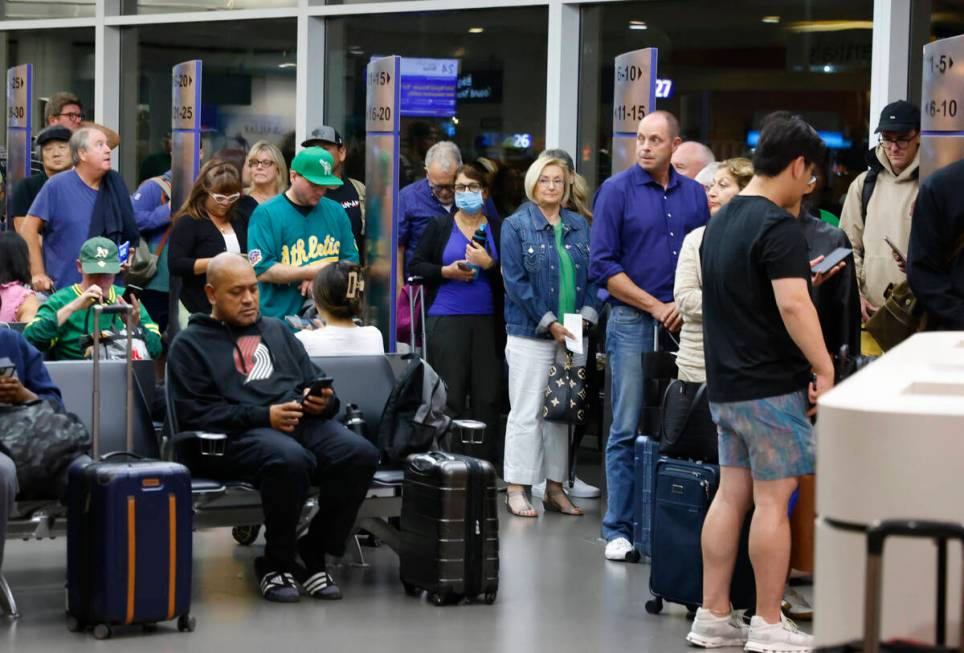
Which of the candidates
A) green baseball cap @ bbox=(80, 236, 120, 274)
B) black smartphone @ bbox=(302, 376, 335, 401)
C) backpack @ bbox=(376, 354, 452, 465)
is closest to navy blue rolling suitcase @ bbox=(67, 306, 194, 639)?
black smartphone @ bbox=(302, 376, 335, 401)

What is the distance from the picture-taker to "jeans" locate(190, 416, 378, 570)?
20.5 ft

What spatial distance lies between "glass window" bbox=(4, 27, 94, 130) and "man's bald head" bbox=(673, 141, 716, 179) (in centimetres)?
746

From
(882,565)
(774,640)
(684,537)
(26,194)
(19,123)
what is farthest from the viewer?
(19,123)

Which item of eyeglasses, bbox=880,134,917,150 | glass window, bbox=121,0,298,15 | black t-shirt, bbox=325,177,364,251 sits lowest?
black t-shirt, bbox=325,177,364,251

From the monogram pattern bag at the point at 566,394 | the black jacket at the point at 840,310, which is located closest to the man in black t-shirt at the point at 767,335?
the black jacket at the point at 840,310

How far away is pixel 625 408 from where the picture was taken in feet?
23.8

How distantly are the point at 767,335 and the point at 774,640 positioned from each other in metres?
1.05

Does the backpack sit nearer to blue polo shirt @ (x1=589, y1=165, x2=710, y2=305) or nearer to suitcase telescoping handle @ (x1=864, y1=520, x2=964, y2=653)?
blue polo shirt @ (x1=589, y1=165, x2=710, y2=305)

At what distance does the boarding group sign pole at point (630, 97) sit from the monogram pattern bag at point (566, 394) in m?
1.14

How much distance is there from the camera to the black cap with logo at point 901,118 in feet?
24.7

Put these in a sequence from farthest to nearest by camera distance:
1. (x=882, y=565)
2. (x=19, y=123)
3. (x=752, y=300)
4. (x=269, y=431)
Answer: (x=19, y=123) → (x=269, y=431) → (x=752, y=300) → (x=882, y=565)

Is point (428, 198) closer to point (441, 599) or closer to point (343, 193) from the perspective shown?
point (343, 193)

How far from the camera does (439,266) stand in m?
8.86

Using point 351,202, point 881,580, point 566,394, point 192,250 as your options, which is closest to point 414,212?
point 351,202
